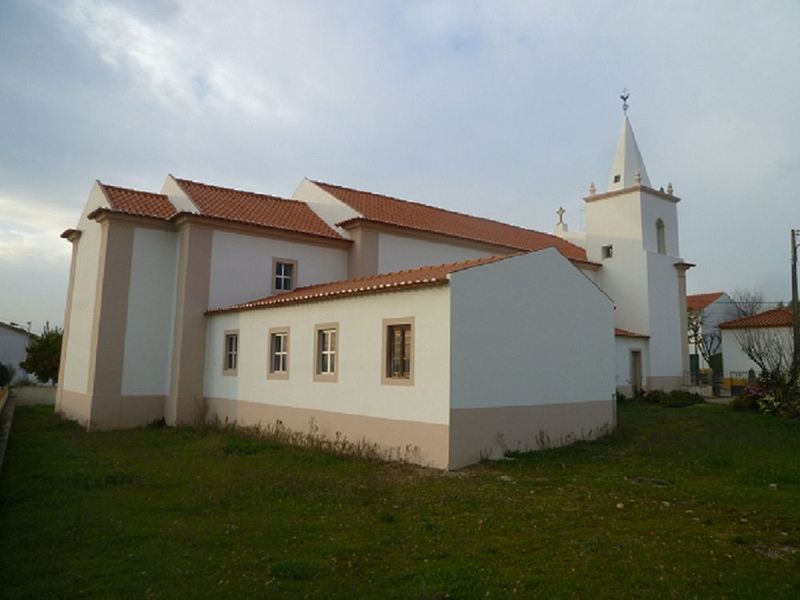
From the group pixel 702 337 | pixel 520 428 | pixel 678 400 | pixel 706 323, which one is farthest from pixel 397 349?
pixel 706 323

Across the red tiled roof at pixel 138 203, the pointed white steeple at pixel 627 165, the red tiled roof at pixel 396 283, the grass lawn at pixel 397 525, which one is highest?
the pointed white steeple at pixel 627 165

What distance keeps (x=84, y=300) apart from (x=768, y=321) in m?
33.0

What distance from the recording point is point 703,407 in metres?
22.3

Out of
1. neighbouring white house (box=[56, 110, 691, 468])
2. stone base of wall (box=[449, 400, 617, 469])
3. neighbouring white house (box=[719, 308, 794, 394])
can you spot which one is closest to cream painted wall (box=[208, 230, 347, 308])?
neighbouring white house (box=[56, 110, 691, 468])

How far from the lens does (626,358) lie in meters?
26.1

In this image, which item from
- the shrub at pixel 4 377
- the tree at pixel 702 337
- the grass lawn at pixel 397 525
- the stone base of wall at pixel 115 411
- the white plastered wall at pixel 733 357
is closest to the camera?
the grass lawn at pixel 397 525

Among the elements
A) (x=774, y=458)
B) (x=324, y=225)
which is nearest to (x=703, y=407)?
(x=774, y=458)

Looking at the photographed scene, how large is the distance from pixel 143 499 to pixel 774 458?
1144cm

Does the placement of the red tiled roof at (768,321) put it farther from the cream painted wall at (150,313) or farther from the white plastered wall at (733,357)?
the cream painted wall at (150,313)

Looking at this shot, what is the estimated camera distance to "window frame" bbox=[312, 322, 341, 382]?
1329cm

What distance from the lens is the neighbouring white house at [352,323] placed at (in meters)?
11.4

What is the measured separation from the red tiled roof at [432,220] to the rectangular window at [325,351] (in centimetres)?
705

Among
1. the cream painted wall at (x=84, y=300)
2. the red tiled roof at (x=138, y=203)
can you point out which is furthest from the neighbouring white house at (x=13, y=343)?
the red tiled roof at (x=138, y=203)

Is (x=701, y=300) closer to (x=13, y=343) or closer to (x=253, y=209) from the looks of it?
(x=253, y=209)
